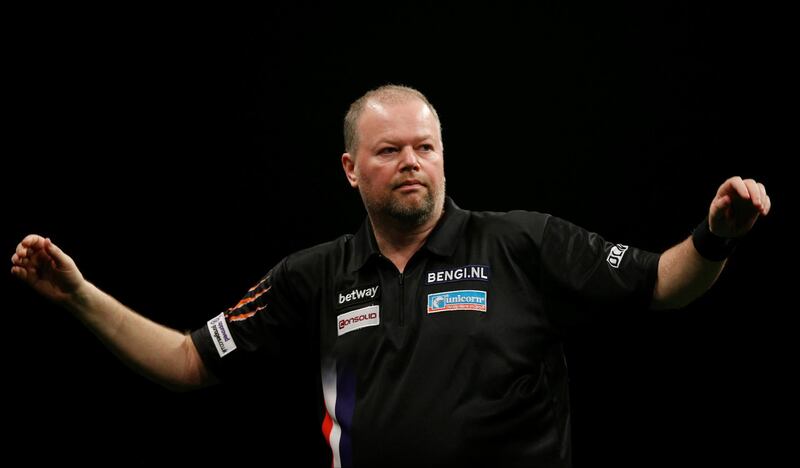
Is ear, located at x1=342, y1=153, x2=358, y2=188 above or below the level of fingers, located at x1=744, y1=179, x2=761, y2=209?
above

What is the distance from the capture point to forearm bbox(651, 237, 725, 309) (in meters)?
1.69

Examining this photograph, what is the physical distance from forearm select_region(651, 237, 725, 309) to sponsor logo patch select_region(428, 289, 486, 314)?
1.24ft

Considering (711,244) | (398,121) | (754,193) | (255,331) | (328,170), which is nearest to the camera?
(754,193)

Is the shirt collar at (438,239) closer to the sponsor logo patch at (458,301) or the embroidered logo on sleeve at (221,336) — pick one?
the sponsor logo patch at (458,301)

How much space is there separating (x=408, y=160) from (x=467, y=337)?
0.47 meters

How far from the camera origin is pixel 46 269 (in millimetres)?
2031

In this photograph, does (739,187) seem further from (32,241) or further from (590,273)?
(32,241)

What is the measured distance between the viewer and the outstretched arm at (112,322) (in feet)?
6.59

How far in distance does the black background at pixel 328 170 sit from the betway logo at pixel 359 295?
140cm

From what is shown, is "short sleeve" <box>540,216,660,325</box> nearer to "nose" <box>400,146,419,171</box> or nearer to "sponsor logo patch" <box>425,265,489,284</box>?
"sponsor logo patch" <box>425,265,489,284</box>

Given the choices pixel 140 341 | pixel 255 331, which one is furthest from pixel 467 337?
pixel 140 341

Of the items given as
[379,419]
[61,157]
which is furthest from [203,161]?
[379,419]

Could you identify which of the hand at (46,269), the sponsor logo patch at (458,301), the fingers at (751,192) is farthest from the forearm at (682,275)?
the hand at (46,269)

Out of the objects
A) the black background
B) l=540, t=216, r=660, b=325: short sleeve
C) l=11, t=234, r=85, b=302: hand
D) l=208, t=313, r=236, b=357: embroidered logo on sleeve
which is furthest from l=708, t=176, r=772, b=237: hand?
the black background
